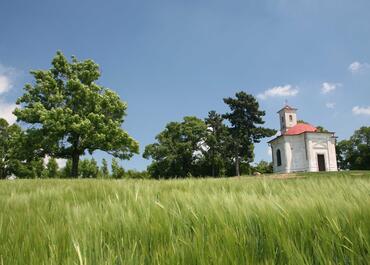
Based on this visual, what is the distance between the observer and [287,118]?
6444 cm

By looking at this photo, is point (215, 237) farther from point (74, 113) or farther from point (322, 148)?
point (322, 148)

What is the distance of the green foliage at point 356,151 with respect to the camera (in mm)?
75625

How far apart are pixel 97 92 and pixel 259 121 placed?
34.8 m

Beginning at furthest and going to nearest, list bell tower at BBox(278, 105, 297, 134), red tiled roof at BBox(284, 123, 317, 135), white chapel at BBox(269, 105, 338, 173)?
bell tower at BBox(278, 105, 297, 134) < red tiled roof at BBox(284, 123, 317, 135) < white chapel at BBox(269, 105, 338, 173)

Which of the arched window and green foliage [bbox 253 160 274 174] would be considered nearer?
the arched window

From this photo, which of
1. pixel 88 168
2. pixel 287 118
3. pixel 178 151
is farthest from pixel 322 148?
pixel 88 168

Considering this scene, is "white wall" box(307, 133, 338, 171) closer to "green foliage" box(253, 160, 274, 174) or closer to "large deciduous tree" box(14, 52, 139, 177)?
"green foliage" box(253, 160, 274, 174)

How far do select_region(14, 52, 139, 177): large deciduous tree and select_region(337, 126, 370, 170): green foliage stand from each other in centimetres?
6025

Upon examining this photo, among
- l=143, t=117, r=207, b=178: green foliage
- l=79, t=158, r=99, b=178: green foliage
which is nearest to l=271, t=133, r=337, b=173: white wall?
l=143, t=117, r=207, b=178: green foliage

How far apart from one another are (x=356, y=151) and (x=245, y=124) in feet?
117

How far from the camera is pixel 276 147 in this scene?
6069 cm

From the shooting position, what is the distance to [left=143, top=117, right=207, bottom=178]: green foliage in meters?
64.2

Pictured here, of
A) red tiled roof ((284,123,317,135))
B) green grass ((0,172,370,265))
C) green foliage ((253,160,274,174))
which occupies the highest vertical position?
red tiled roof ((284,123,317,135))

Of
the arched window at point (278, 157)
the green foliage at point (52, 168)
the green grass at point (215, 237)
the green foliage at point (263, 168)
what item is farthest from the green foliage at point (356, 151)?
the green grass at point (215, 237)
